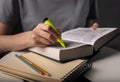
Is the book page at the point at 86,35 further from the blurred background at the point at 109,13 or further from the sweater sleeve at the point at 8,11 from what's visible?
the blurred background at the point at 109,13

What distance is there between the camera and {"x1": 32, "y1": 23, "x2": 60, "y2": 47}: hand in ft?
2.35

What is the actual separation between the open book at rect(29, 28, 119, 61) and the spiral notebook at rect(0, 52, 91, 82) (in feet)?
0.08

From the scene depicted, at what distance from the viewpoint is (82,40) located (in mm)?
784

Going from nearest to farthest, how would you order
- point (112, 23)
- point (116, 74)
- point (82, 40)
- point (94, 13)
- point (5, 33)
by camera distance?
point (116, 74), point (82, 40), point (5, 33), point (94, 13), point (112, 23)

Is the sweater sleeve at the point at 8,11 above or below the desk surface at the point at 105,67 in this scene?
above

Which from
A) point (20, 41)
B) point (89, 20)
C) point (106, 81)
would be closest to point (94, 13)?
point (89, 20)

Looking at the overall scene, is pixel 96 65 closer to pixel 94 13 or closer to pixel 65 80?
pixel 65 80

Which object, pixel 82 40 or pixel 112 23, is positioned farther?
pixel 112 23

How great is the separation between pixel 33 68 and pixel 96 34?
12.2 inches

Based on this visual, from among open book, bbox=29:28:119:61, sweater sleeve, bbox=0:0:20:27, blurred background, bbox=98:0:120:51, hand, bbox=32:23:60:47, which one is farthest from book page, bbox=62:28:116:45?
blurred background, bbox=98:0:120:51

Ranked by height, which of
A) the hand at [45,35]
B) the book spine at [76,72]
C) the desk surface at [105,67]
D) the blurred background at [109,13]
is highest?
the hand at [45,35]

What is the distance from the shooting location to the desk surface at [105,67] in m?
0.64

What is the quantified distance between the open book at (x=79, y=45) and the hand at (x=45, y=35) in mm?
20

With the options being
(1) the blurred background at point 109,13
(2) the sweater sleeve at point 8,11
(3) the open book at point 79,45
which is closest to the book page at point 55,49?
(3) the open book at point 79,45
